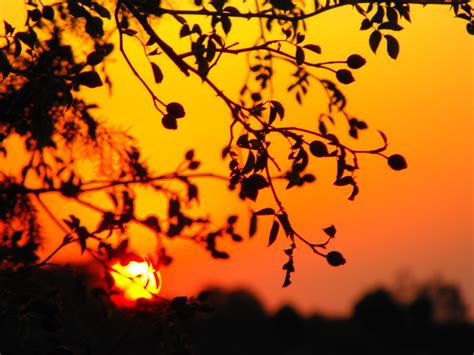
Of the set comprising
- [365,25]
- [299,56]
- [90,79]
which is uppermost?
[365,25]

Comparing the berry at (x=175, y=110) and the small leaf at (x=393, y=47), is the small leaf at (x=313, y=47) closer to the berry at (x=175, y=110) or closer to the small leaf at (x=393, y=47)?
the small leaf at (x=393, y=47)

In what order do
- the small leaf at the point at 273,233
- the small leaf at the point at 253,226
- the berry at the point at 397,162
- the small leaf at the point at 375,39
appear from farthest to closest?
1. the small leaf at the point at 375,39
2. the small leaf at the point at 253,226
3. the small leaf at the point at 273,233
4. the berry at the point at 397,162

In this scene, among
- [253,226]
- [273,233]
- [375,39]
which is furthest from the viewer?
[375,39]

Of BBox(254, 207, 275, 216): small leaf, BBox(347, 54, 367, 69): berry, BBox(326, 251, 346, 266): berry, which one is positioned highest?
BBox(347, 54, 367, 69): berry

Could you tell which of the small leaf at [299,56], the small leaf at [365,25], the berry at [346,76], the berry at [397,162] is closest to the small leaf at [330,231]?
the berry at [397,162]

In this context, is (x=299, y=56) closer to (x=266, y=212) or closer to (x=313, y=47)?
(x=313, y=47)

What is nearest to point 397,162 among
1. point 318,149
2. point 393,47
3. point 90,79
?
point 318,149

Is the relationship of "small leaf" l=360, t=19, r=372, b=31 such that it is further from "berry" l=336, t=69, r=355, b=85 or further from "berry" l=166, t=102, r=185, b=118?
"berry" l=166, t=102, r=185, b=118

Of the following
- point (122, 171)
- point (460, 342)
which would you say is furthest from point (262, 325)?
point (122, 171)

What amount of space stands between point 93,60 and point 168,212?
1150 mm

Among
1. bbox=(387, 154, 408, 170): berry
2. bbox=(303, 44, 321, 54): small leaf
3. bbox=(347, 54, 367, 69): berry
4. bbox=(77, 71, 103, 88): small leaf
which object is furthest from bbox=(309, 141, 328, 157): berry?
bbox=(77, 71, 103, 88): small leaf

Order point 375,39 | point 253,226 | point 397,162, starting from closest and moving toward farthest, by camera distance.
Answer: point 397,162 < point 253,226 < point 375,39

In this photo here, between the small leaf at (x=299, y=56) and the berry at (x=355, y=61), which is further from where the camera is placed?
the small leaf at (x=299, y=56)

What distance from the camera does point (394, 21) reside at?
9.46ft
